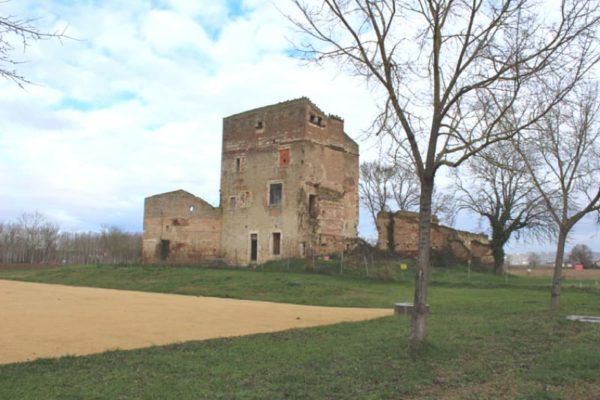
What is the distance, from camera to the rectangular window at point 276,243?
124 feet

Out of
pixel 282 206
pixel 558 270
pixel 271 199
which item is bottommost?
pixel 558 270

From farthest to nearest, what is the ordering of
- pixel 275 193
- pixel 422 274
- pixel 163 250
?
pixel 163 250, pixel 275 193, pixel 422 274

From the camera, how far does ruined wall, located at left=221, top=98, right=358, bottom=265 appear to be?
37062 mm

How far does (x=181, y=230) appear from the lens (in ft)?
138

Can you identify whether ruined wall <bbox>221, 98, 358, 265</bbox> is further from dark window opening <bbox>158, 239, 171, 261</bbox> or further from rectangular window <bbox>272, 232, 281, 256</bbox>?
dark window opening <bbox>158, 239, 171, 261</bbox>

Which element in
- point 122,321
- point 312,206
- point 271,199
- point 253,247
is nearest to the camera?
point 122,321

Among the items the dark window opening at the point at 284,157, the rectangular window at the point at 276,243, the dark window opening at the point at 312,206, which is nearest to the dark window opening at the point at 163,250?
the rectangular window at the point at 276,243

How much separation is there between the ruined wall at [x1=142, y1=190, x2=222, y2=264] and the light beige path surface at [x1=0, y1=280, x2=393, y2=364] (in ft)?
70.6

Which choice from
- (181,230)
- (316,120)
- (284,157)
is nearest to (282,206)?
(284,157)

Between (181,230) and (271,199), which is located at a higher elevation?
(271,199)

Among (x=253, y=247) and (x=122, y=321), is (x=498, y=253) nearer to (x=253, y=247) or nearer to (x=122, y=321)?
(x=253, y=247)

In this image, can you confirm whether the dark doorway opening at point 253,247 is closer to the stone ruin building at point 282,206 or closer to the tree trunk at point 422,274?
the stone ruin building at point 282,206

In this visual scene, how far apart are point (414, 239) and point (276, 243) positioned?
9.19 metres

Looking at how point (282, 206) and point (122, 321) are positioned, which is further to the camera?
point (282, 206)
